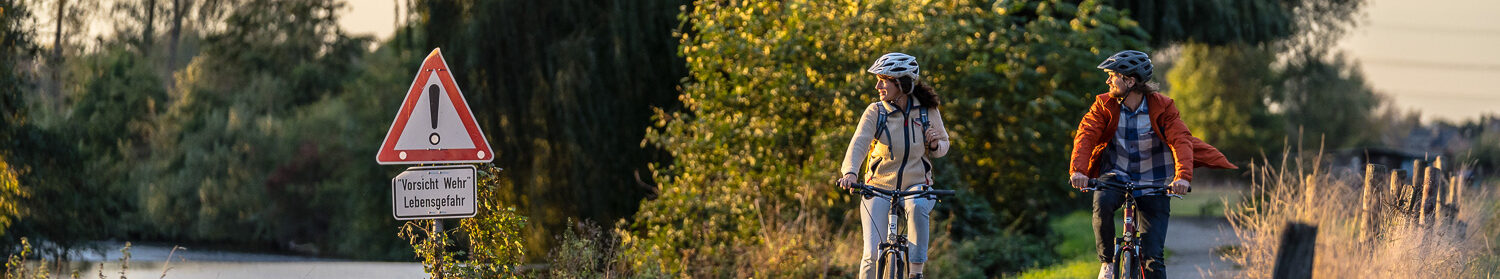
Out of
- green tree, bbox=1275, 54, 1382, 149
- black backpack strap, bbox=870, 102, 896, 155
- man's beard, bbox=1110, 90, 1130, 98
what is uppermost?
green tree, bbox=1275, 54, 1382, 149

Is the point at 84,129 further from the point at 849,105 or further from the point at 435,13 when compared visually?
the point at 849,105

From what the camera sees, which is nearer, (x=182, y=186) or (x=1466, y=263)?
(x=1466, y=263)

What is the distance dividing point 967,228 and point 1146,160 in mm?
7991

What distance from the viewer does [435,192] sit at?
791 cm

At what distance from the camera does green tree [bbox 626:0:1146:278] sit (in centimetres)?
1398

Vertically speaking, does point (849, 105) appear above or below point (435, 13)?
below

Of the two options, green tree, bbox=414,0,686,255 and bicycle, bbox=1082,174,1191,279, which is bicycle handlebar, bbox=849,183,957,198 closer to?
bicycle, bbox=1082,174,1191,279

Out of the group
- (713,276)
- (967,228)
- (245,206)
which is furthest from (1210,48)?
(245,206)

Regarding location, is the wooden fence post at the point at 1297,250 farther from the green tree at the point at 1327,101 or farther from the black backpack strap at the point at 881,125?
the green tree at the point at 1327,101

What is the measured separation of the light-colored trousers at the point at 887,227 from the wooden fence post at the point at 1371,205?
2.63 meters

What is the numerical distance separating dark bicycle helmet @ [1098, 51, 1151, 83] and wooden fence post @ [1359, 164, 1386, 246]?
7.47ft

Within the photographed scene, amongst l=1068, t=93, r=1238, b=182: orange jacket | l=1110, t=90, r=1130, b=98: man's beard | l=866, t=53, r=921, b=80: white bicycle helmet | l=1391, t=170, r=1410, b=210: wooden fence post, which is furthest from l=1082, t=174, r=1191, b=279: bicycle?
l=1391, t=170, r=1410, b=210: wooden fence post

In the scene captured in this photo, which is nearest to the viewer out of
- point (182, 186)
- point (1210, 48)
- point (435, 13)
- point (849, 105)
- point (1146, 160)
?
point (1146, 160)

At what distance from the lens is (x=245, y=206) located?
139 ft
